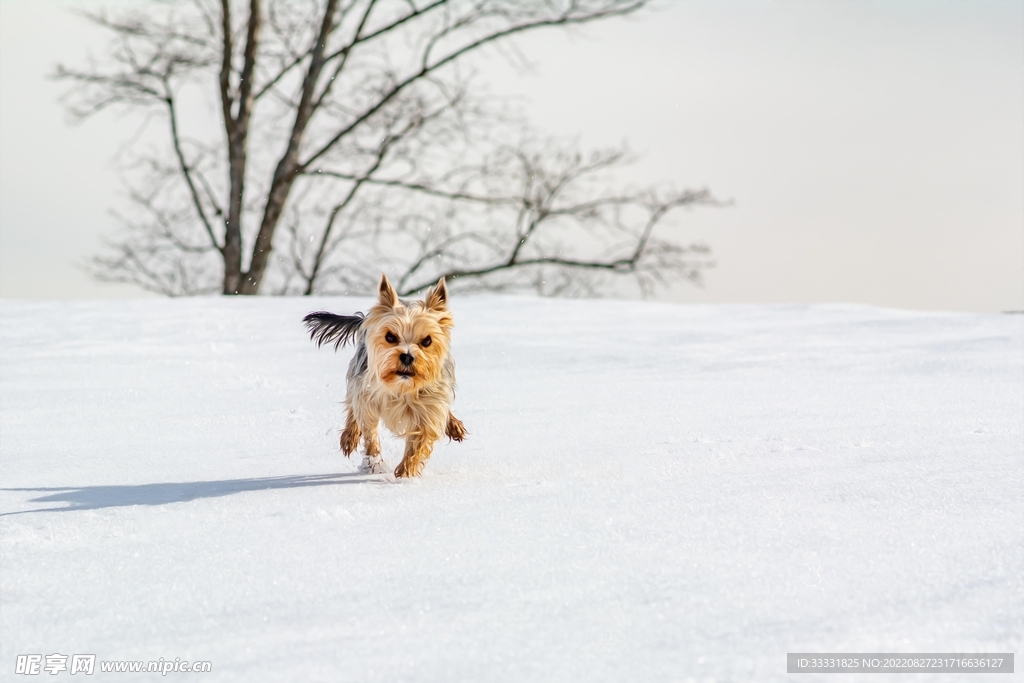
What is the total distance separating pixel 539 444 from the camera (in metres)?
5.82

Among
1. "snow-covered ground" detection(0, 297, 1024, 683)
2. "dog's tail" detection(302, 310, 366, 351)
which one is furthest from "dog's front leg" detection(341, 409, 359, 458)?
"dog's tail" detection(302, 310, 366, 351)

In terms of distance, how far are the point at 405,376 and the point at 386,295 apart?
489 millimetres

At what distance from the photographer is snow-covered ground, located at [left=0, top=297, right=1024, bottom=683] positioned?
275cm

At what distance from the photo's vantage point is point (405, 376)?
5.14 meters

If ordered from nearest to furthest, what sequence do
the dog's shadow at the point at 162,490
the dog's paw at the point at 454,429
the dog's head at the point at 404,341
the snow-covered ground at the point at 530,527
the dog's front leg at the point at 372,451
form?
1. the snow-covered ground at the point at 530,527
2. the dog's shadow at the point at 162,490
3. the dog's head at the point at 404,341
4. the dog's front leg at the point at 372,451
5. the dog's paw at the point at 454,429

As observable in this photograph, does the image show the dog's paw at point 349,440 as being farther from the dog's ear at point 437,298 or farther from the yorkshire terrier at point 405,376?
the dog's ear at point 437,298

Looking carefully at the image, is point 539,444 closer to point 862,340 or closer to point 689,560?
point 689,560

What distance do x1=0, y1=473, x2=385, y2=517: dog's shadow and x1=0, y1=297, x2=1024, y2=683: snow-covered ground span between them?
0.02m

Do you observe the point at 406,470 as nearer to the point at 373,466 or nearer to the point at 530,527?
the point at 373,466

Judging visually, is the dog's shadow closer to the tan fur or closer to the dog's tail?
the tan fur

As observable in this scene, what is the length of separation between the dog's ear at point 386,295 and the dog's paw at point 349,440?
97 cm

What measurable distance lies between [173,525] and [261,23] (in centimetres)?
1492

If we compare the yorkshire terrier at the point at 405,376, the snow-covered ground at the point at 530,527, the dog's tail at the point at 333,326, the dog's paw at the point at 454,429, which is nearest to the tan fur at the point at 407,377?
the yorkshire terrier at the point at 405,376

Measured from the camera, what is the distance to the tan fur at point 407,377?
515 centimetres
